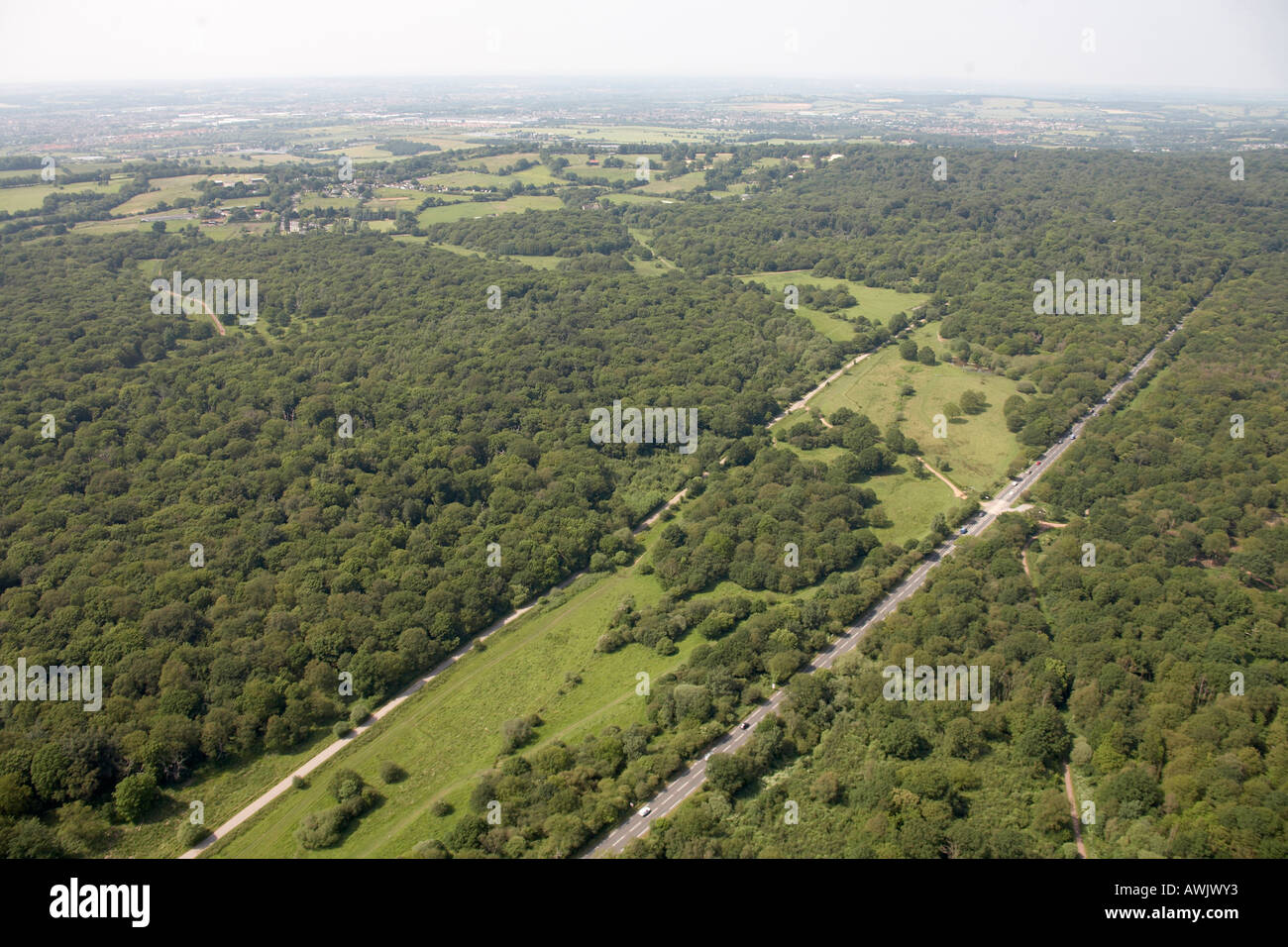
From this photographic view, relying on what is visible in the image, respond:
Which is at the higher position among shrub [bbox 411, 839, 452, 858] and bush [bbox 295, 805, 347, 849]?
shrub [bbox 411, 839, 452, 858]

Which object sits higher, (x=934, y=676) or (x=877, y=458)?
(x=877, y=458)

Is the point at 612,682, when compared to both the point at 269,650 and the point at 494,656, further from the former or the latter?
the point at 269,650

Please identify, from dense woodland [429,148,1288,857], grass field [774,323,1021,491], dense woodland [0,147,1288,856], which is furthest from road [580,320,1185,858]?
grass field [774,323,1021,491]

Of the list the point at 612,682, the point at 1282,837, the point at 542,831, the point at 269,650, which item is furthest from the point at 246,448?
the point at 1282,837

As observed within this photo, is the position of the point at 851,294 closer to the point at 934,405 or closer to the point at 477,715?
the point at 934,405

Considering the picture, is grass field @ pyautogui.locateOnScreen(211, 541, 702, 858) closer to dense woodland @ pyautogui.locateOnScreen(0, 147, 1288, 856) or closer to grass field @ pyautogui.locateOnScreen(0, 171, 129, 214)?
dense woodland @ pyautogui.locateOnScreen(0, 147, 1288, 856)

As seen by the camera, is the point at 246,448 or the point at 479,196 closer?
the point at 246,448

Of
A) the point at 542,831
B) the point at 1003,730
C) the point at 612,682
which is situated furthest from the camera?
the point at 612,682

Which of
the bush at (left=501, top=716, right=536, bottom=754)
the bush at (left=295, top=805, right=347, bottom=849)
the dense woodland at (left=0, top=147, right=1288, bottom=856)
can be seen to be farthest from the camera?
the bush at (left=501, top=716, right=536, bottom=754)
